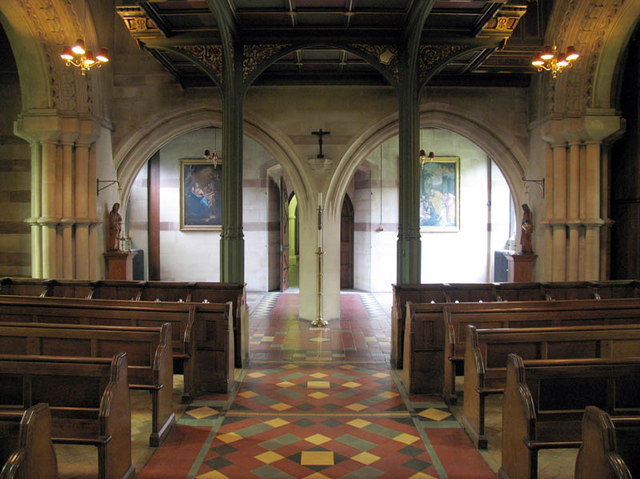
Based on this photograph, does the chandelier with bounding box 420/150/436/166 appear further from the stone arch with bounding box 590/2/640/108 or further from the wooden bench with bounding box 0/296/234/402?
the wooden bench with bounding box 0/296/234/402

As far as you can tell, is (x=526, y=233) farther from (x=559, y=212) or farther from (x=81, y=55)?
(x=81, y=55)

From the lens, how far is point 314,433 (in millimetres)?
4215

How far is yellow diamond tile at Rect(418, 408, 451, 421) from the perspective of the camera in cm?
453

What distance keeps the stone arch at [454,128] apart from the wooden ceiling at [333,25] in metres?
1.14

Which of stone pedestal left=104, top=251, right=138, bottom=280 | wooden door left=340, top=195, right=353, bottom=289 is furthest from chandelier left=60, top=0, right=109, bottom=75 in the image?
wooden door left=340, top=195, right=353, bottom=289

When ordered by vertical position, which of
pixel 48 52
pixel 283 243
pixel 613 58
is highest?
pixel 48 52

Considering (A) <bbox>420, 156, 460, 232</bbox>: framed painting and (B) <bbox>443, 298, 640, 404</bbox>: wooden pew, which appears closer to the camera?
(B) <bbox>443, 298, 640, 404</bbox>: wooden pew

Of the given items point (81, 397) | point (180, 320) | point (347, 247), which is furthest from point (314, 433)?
point (347, 247)

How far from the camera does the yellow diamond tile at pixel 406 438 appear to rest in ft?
13.3

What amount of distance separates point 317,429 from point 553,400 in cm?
186

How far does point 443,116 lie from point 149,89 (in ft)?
17.2

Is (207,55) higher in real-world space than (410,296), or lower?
higher

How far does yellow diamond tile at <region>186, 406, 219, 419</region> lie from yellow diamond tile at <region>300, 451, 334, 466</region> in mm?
1124

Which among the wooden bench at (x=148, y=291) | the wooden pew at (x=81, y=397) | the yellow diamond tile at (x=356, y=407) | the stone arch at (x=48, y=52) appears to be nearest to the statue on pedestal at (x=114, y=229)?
the stone arch at (x=48, y=52)
